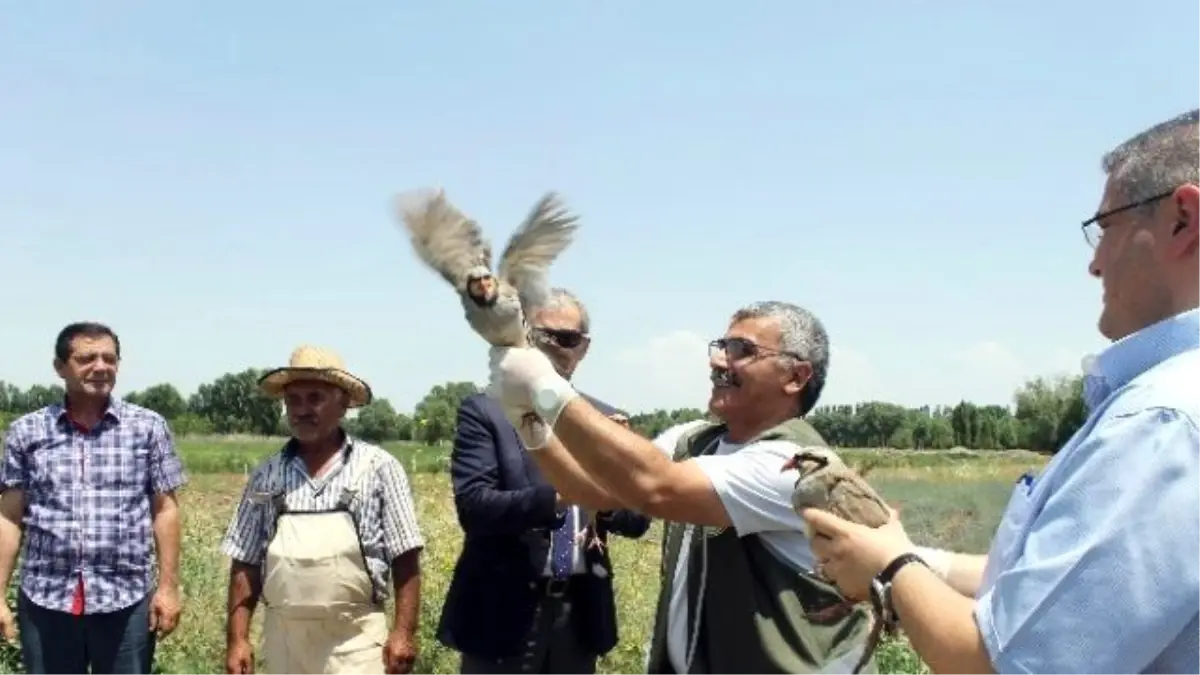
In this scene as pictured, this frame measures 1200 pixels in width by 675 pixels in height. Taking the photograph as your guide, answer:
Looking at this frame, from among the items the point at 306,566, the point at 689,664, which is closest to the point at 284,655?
the point at 306,566

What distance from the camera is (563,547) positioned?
15.4 feet

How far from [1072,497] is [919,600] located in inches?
13.2

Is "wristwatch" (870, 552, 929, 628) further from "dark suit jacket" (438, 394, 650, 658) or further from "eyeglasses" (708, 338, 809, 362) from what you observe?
"dark suit jacket" (438, 394, 650, 658)

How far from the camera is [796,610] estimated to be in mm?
3178

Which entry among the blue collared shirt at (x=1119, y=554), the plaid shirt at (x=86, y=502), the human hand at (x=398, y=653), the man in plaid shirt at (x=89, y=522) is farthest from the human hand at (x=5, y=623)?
the blue collared shirt at (x=1119, y=554)

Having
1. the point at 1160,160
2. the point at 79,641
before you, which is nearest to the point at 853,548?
the point at 1160,160

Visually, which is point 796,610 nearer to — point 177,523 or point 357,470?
point 357,470

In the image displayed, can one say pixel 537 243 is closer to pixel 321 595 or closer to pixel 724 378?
pixel 724 378

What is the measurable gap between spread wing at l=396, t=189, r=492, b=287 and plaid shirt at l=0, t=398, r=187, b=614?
3927 millimetres

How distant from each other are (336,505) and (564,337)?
140 cm

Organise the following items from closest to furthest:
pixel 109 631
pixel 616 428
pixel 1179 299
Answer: pixel 1179 299 → pixel 616 428 → pixel 109 631

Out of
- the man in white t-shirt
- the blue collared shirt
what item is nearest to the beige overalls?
the man in white t-shirt

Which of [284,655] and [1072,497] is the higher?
[1072,497]

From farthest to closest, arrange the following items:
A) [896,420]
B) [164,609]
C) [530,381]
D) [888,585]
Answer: [896,420] → [164,609] → [530,381] → [888,585]
